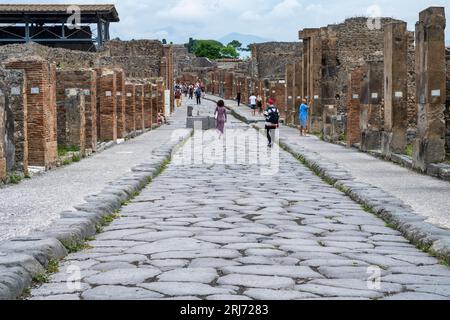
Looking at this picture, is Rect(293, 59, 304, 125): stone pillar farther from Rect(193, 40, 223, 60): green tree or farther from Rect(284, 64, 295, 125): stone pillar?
Rect(193, 40, 223, 60): green tree

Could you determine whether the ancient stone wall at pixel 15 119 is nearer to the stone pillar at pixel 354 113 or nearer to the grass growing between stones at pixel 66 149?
the grass growing between stones at pixel 66 149

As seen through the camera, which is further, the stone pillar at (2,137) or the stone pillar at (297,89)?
the stone pillar at (297,89)

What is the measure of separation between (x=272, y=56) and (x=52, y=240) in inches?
2285

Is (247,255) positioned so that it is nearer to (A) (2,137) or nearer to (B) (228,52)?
(A) (2,137)

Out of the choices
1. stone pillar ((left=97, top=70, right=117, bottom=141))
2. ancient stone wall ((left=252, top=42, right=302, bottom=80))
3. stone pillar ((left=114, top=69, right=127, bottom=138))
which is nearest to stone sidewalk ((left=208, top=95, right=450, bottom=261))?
stone pillar ((left=97, top=70, right=117, bottom=141))

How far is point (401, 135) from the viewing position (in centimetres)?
1680

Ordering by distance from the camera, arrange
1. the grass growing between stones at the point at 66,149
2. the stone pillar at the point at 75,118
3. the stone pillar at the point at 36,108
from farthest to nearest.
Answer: the stone pillar at the point at 75,118
the grass growing between stones at the point at 66,149
the stone pillar at the point at 36,108

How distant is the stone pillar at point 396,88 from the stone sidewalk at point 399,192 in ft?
2.00

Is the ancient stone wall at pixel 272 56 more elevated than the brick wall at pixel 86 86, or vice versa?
the ancient stone wall at pixel 272 56

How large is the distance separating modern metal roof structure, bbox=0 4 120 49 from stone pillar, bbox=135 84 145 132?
2307cm

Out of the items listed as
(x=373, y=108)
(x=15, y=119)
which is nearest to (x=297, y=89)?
(x=373, y=108)

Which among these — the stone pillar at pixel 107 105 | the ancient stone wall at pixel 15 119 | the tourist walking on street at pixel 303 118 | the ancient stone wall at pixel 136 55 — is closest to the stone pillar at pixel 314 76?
the tourist walking on street at pixel 303 118

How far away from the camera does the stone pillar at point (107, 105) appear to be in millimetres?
21417
